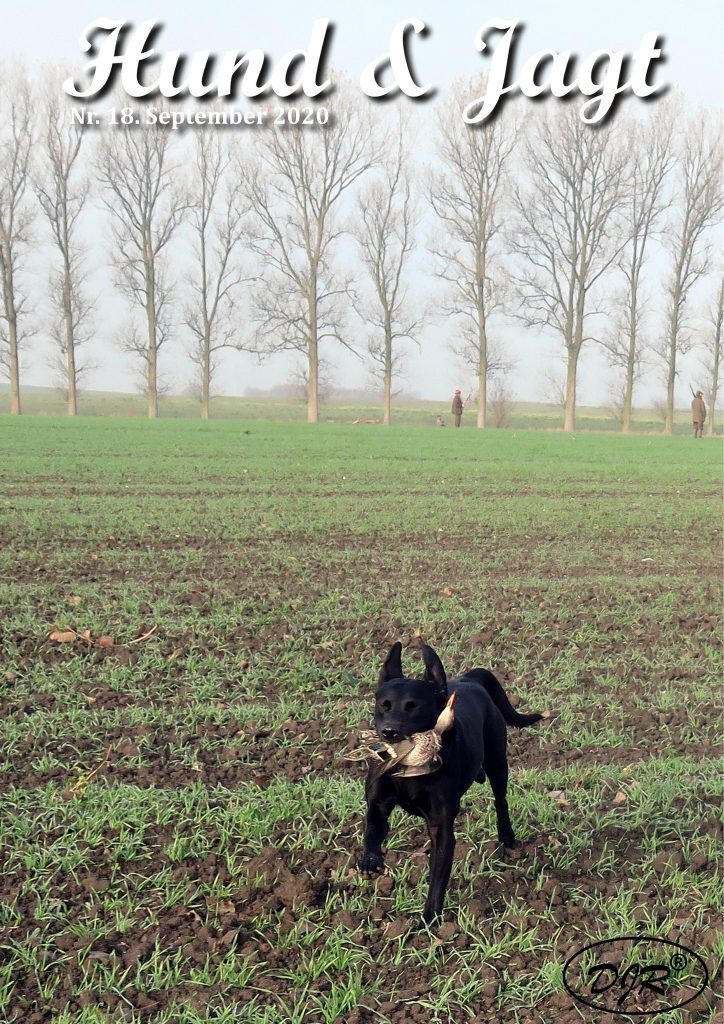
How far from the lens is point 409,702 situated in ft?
9.12

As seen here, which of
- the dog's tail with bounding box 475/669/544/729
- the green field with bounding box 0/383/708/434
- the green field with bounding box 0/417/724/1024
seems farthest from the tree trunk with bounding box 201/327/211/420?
the dog's tail with bounding box 475/669/544/729

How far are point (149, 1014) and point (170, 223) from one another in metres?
51.6

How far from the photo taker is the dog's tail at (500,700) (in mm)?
3414

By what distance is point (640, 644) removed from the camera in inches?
261

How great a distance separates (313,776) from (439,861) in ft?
4.60

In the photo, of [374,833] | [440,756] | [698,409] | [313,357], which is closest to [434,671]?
[440,756]

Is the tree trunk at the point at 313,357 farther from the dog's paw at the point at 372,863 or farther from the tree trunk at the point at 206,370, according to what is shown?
the dog's paw at the point at 372,863

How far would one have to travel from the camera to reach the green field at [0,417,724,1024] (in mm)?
2900

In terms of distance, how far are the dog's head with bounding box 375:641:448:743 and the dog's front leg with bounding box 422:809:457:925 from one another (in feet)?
1.13

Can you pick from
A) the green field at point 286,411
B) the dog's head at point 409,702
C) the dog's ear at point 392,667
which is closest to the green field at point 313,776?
the dog's head at point 409,702

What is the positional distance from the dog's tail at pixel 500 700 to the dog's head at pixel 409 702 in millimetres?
569

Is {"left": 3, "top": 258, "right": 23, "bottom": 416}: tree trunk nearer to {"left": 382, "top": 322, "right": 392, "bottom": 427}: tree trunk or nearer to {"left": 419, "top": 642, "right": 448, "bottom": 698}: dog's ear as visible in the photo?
{"left": 382, "top": 322, "right": 392, "bottom": 427}: tree trunk

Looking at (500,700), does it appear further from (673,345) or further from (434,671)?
(673,345)

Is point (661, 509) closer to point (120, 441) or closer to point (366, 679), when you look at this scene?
point (366, 679)
